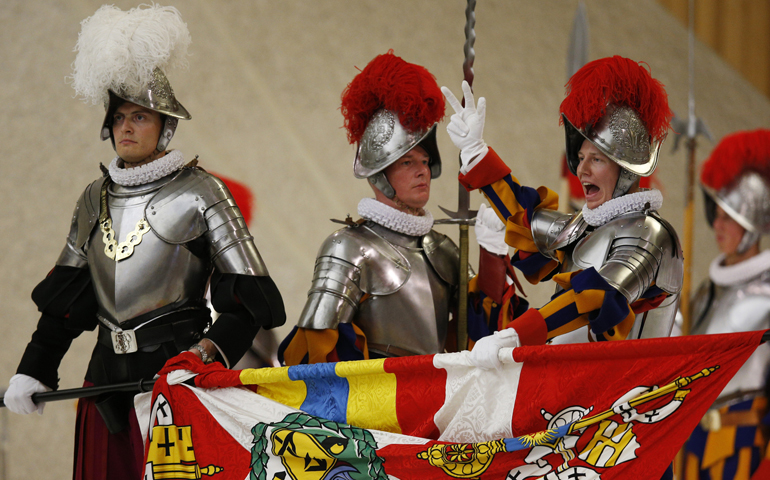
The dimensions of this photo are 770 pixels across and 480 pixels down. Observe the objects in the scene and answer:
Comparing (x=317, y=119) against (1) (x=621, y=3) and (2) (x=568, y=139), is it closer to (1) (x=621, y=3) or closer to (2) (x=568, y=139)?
(1) (x=621, y=3)

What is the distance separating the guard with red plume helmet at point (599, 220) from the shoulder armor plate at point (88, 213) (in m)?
1.14

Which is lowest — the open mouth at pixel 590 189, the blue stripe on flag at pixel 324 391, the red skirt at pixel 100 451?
the red skirt at pixel 100 451

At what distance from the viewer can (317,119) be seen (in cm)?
539

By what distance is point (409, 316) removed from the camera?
8.40ft

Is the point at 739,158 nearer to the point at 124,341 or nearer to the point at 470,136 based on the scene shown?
the point at 470,136

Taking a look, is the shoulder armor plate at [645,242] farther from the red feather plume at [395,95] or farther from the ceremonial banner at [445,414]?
the red feather plume at [395,95]

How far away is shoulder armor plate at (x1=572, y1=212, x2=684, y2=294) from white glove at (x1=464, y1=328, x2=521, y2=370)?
0.33 metres

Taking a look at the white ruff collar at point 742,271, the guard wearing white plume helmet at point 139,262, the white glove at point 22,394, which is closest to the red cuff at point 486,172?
the guard wearing white plume helmet at point 139,262

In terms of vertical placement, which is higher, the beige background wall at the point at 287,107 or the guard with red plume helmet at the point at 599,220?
the beige background wall at the point at 287,107

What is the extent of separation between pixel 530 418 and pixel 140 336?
121 centimetres

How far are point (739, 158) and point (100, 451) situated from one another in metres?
3.50

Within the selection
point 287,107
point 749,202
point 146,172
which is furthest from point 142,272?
point 749,202

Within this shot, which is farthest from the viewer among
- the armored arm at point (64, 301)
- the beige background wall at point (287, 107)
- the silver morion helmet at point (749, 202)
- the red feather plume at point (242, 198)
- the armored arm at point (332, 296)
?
the beige background wall at point (287, 107)

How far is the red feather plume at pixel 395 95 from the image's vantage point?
8.55 feet
